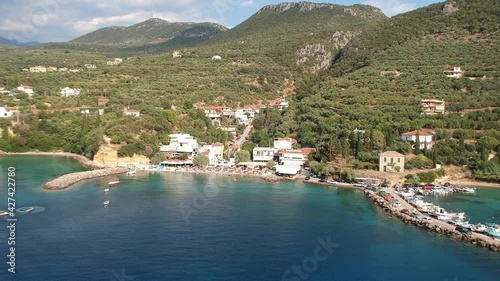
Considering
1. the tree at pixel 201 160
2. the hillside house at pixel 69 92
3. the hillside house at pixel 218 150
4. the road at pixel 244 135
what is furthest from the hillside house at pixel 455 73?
the hillside house at pixel 69 92

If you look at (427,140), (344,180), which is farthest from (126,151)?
(427,140)

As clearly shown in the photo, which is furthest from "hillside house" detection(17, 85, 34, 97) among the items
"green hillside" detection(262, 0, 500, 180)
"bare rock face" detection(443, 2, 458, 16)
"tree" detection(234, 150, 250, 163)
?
"bare rock face" detection(443, 2, 458, 16)

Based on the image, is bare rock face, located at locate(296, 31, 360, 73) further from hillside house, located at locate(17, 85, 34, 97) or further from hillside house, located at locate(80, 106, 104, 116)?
hillside house, located at locate(17, 85, 34, 97)

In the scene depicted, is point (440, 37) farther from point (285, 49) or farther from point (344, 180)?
point (344, 180)

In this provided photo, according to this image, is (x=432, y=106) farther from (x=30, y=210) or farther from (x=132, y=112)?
(x=30, y=210)

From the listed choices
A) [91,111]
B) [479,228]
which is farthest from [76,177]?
[479,228]
